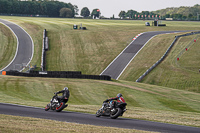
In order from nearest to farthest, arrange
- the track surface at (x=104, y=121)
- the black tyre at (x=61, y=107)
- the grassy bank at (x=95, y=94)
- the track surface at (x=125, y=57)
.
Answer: the track surface at (x=104, y=121) < the black tyre at (x=61, y=107) < the grassy bank at (x=95, y=94) < the track surface at (x=125, y=57)

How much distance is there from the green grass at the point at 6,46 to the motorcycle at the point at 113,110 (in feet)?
168

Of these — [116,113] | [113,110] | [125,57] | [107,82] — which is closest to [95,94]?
[107,82]

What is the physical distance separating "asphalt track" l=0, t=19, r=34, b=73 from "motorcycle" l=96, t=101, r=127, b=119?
47.6 meters

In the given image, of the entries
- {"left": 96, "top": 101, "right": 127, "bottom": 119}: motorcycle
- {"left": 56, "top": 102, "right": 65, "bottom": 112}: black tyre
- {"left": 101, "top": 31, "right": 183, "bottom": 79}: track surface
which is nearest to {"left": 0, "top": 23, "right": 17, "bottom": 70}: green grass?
{"left": 101, "top": 31, "right": 183, "bottom": 79}: track surface

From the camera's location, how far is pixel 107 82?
4791 cm

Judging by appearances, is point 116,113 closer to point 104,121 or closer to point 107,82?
point 104,121

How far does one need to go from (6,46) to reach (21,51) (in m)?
5.22

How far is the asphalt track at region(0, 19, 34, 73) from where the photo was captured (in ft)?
221

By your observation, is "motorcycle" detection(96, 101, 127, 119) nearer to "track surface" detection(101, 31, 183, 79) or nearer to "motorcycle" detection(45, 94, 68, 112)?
"motorcycle" detection(45, 94, 68, 112)

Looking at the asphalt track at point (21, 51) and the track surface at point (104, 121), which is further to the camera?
the asphalt track at point (21, 51)

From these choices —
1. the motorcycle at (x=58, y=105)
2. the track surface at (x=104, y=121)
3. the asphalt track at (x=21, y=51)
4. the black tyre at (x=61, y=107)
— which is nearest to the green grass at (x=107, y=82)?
the asphalt track at (x=21, y=51)

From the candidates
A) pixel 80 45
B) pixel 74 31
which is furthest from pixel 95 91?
pixel 74 31

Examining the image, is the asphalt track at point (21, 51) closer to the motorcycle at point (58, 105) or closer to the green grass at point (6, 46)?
the green grass at point (6, 46)

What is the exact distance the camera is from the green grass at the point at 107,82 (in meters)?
29.7
